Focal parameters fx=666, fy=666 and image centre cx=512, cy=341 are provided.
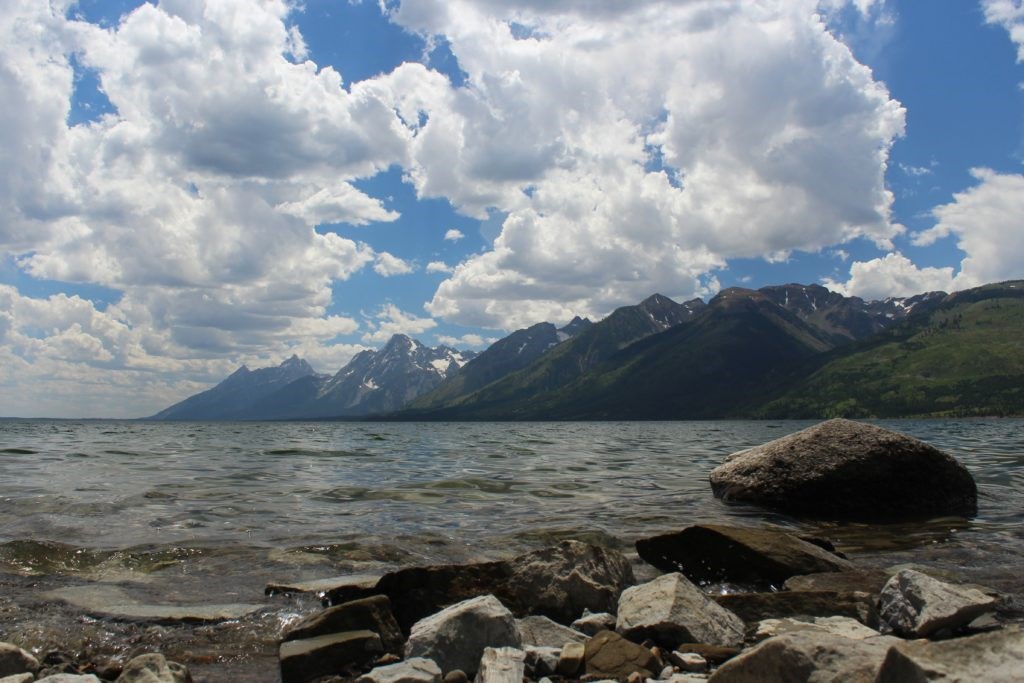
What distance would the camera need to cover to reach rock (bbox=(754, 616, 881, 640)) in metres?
7.67

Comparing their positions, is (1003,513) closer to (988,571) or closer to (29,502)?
(988,571)

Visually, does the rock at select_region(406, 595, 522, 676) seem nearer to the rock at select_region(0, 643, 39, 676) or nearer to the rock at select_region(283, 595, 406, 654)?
the rock at select_region(283, 595, 406, 654)

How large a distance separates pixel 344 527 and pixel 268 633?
25.3 feet

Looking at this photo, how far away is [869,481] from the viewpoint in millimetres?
19547

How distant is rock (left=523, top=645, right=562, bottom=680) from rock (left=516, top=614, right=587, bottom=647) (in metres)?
0.45

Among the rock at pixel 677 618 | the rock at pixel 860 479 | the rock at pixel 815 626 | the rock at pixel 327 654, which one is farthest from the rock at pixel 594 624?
the rock at pixel 860 479

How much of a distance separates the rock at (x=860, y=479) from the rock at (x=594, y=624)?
42.7 ft

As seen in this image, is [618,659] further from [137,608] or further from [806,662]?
[137,608]

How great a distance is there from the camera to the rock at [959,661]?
427 centimetres

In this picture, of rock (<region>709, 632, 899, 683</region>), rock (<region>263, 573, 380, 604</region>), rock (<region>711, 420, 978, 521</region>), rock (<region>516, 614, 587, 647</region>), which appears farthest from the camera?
rock (<region>711, 420, 978, 521</region>)

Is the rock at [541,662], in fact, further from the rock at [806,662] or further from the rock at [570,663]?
the rock at [806,662]

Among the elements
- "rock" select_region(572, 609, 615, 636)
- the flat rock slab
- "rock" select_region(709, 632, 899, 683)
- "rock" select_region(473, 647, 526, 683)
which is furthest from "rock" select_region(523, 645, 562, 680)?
the flat rock slab

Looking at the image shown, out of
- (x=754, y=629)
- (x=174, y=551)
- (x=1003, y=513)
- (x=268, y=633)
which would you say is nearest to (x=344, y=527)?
(x=174, y=551)

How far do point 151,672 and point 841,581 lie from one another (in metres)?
9.49
